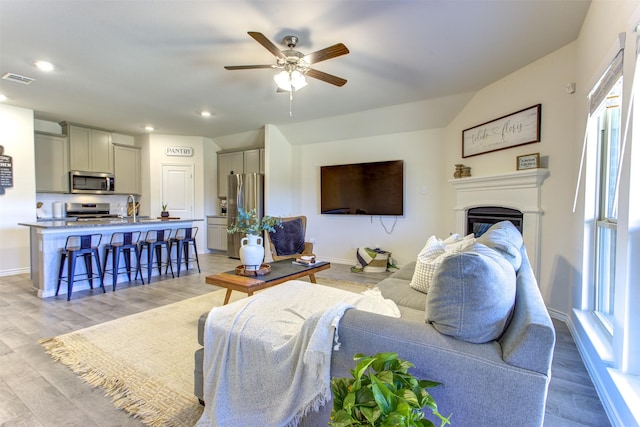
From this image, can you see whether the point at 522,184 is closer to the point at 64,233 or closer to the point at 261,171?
the point at 261,171

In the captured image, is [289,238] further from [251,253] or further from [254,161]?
[254,161]

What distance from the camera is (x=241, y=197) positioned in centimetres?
601

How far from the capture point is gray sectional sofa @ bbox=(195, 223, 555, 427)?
0.91 metres

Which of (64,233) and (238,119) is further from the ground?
(238,119)

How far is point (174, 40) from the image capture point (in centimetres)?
268

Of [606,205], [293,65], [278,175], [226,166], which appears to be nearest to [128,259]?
[278,175]

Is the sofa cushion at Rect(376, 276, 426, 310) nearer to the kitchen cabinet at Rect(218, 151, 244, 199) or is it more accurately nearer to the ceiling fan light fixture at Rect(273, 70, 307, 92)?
the ceiling fan light fixture at Rect(273, 70, 307, 92)

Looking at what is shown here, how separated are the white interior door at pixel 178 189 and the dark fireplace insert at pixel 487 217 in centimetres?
557

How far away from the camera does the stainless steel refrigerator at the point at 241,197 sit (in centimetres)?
582

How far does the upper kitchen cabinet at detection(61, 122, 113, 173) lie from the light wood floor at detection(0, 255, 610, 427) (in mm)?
2735

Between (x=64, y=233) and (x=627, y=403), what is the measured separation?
5.14 meters

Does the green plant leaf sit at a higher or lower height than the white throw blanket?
higher

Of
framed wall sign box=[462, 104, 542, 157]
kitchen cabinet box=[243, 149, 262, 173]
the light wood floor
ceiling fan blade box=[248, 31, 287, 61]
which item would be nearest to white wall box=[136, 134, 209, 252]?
kitchen cabinet box=[243, 149, 262, 173]

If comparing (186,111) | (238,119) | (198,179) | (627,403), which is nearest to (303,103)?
(238,119)
